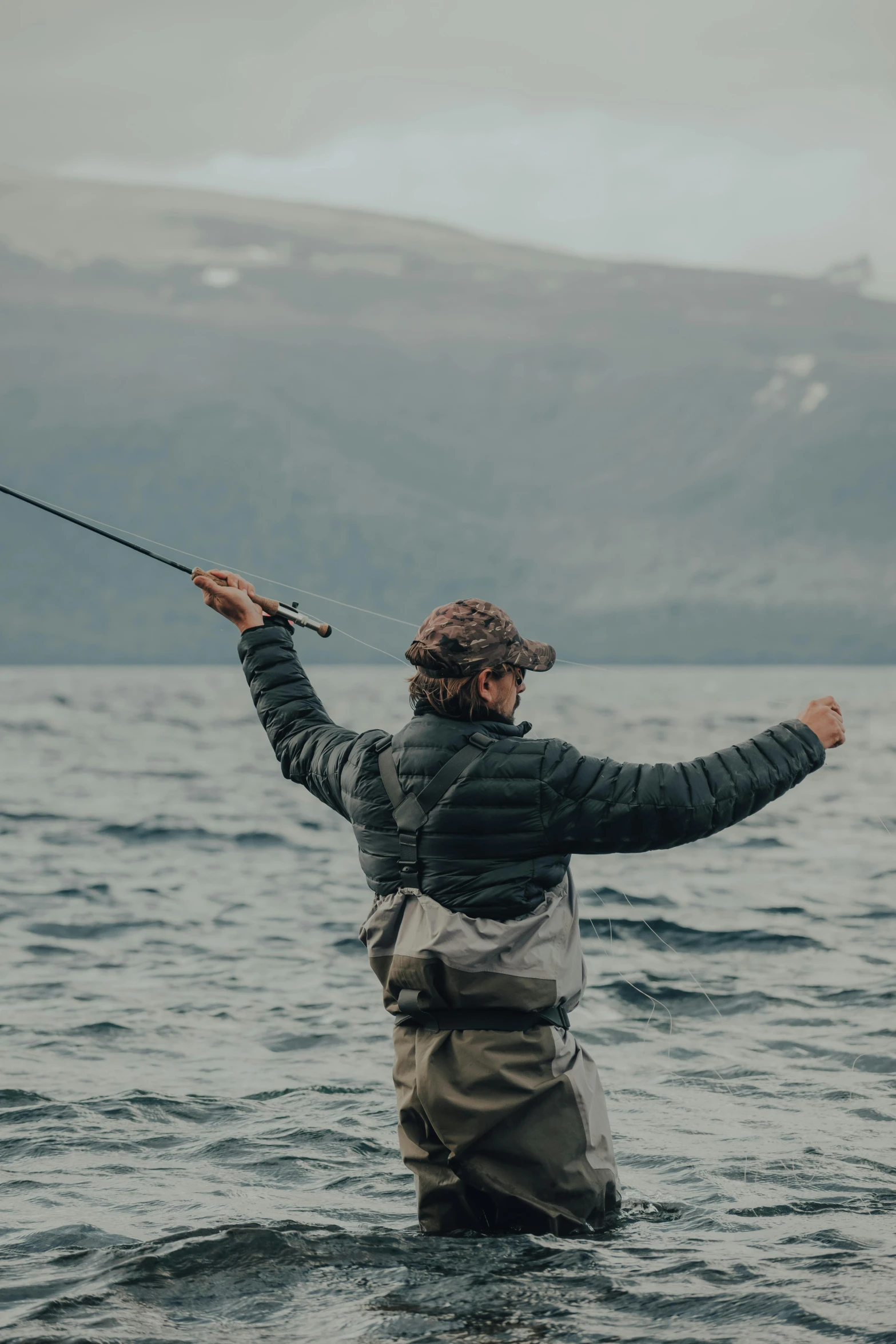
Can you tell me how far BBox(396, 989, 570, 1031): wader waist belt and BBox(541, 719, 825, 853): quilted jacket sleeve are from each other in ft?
1.79

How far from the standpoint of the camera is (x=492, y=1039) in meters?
4.82

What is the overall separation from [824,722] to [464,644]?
1179mm

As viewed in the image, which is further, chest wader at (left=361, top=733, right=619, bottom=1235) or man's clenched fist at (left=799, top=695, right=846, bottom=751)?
man's clenched fist at (left=799, top=695, right=846, bottom=751)

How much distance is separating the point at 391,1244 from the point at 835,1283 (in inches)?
60.1

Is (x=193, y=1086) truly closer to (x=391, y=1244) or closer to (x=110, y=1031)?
(x=110, y=1031)

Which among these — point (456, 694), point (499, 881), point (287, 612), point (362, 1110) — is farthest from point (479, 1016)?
point (362, 1110)

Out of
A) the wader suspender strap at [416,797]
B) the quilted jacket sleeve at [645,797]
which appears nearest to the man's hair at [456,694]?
the wader suspender strap at [416,797]

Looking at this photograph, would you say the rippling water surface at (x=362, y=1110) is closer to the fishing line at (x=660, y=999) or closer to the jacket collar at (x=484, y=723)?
the fishing line at (x=660, y=999)

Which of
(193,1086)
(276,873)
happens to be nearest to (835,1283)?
(193,1086)

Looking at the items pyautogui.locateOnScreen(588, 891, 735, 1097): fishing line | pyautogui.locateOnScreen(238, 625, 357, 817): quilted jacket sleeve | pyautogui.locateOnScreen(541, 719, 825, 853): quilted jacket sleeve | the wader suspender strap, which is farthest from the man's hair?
pyautogui.locateOnScreen(588, 891, 735, 1097): fishing line

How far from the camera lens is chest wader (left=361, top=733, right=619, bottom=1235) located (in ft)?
15.7

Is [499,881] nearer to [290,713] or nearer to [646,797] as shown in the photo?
[646,797]

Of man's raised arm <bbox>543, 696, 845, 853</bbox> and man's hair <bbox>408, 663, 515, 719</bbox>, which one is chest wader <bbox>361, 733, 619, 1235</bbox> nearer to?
man's hair <bbox>408, 663, 515, 719</bbox>

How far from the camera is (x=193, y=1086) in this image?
8.12 meters
